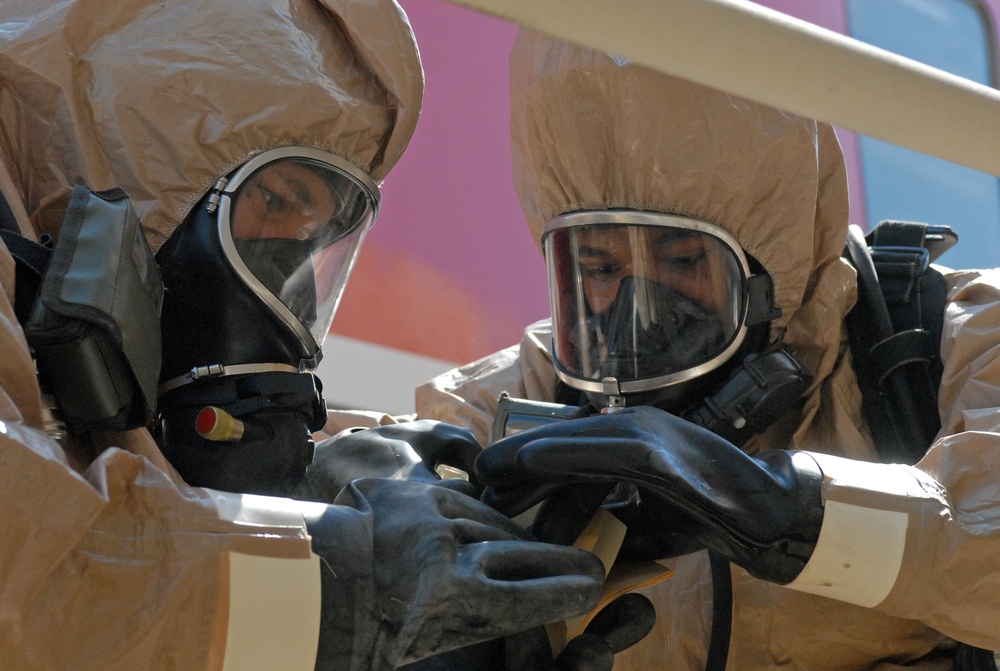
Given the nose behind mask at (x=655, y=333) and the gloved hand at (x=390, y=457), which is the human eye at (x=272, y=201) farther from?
the nose behind mask at (x=655, y=333)

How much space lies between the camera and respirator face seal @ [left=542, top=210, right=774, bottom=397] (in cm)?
184

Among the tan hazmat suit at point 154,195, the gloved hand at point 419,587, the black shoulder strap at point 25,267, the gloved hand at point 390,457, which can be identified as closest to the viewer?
the tan hazmat suit at point 154,195

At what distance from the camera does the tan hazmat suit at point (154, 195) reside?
101cm

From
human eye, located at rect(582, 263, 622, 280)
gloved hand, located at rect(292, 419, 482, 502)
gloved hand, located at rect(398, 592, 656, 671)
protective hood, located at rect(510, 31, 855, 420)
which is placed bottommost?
gloved hand, located at rect(398, 592, 656, 671)

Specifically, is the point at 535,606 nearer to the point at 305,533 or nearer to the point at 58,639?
the point at 305,533

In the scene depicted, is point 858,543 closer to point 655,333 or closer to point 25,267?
point 655,333

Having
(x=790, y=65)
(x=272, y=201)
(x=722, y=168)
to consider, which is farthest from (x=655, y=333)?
(x=790, y=65)

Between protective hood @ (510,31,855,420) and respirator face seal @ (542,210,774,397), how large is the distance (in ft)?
0.10

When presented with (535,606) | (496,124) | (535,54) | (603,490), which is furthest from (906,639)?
(496,124)

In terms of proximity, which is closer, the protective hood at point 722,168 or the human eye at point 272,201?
the human eye at point 272,201

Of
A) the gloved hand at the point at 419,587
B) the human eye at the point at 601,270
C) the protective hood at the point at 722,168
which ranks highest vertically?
the protective hood at the point at 722,168

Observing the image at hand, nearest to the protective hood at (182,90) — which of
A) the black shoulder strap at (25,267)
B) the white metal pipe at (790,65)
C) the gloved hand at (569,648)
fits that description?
the black shoulder strap at (25,267)

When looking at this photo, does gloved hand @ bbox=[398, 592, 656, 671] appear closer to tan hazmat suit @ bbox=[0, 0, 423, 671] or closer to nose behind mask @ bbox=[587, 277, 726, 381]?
tan hazmat suit @ bbox=[0, 0, 423, 671]

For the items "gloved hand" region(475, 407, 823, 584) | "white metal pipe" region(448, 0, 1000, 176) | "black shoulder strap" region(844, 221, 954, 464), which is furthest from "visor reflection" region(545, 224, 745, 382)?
"white metal pipe" region(448, 0, 1000, 176)
